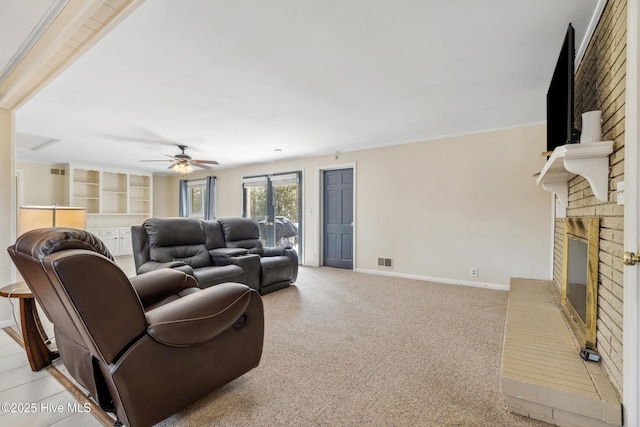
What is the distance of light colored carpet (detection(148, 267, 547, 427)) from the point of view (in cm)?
158

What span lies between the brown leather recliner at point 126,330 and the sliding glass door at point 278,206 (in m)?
4.56

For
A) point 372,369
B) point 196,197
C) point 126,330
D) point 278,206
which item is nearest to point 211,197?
point 196,197

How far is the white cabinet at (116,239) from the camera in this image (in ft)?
23.1

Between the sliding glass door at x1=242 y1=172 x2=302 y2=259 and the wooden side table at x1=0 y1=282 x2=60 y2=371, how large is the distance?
440 centimetres

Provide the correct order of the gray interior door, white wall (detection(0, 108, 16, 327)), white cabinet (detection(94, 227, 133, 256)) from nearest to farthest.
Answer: white wall (detection(0, 108, 16, 327))
the gray interior door
white cabinet (detection(94, 227, 133, 256))

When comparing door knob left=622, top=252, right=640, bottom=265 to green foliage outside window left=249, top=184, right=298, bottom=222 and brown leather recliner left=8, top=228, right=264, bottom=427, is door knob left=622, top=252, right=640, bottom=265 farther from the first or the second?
green foliage outside window left=249, top=184, right=298, bottom=222

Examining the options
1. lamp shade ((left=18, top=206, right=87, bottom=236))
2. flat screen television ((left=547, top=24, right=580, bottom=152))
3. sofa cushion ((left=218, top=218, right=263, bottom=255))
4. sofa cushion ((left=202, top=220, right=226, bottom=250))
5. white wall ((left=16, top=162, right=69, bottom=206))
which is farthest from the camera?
white wall ((left=16, top=162, right=69, bottom=206))

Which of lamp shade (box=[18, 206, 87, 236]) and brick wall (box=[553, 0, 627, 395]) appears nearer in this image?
brick wall (box=[553, 0, 627, 395])

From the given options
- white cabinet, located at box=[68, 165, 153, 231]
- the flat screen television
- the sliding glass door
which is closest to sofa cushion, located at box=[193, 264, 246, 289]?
the sliding glass door

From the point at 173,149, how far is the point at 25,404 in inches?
178

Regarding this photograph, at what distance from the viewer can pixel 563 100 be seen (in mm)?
1897

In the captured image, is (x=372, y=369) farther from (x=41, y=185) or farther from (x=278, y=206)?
(x=41, y=185)

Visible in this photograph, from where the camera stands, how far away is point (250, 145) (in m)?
5.05

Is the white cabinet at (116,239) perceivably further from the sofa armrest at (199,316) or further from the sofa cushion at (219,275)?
the sofa armrest at (199,316)
